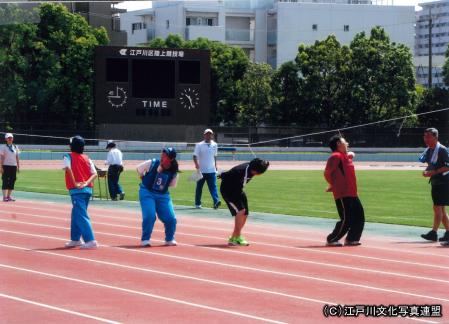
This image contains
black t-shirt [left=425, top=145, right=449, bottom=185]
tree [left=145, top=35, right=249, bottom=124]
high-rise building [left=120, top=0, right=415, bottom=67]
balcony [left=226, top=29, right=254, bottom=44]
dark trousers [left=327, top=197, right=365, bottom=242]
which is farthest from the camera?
balcony [left=226, top=29, right=254, bottom=44]

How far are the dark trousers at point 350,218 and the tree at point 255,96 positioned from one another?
56475 mm

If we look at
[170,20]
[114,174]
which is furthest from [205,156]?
[170,20]

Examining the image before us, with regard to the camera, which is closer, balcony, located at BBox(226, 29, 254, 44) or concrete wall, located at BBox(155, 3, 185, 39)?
concrete wall, located at BBox(155, 3, 185, 39)

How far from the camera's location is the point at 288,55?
296ft

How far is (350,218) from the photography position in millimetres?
15953

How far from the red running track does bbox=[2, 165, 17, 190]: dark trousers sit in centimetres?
784

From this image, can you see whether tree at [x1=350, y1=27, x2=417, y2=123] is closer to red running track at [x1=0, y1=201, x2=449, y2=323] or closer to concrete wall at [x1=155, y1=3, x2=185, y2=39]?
concrete wall at [x1=155, y1=3, x2=185, y2=39]

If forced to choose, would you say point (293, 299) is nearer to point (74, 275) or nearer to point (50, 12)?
point (74, 275)

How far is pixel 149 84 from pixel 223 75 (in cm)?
2254

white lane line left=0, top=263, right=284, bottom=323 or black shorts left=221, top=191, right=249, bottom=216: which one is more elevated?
black shorts left=221, top=191, right=249, bottom=216

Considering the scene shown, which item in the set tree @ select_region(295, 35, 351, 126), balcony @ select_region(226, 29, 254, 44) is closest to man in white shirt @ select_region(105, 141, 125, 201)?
tree @ select_region(295, 35, 351, 126)

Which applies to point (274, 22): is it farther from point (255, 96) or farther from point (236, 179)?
point (236, 179)

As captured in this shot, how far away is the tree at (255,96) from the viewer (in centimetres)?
7244

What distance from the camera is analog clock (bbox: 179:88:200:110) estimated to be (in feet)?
175
